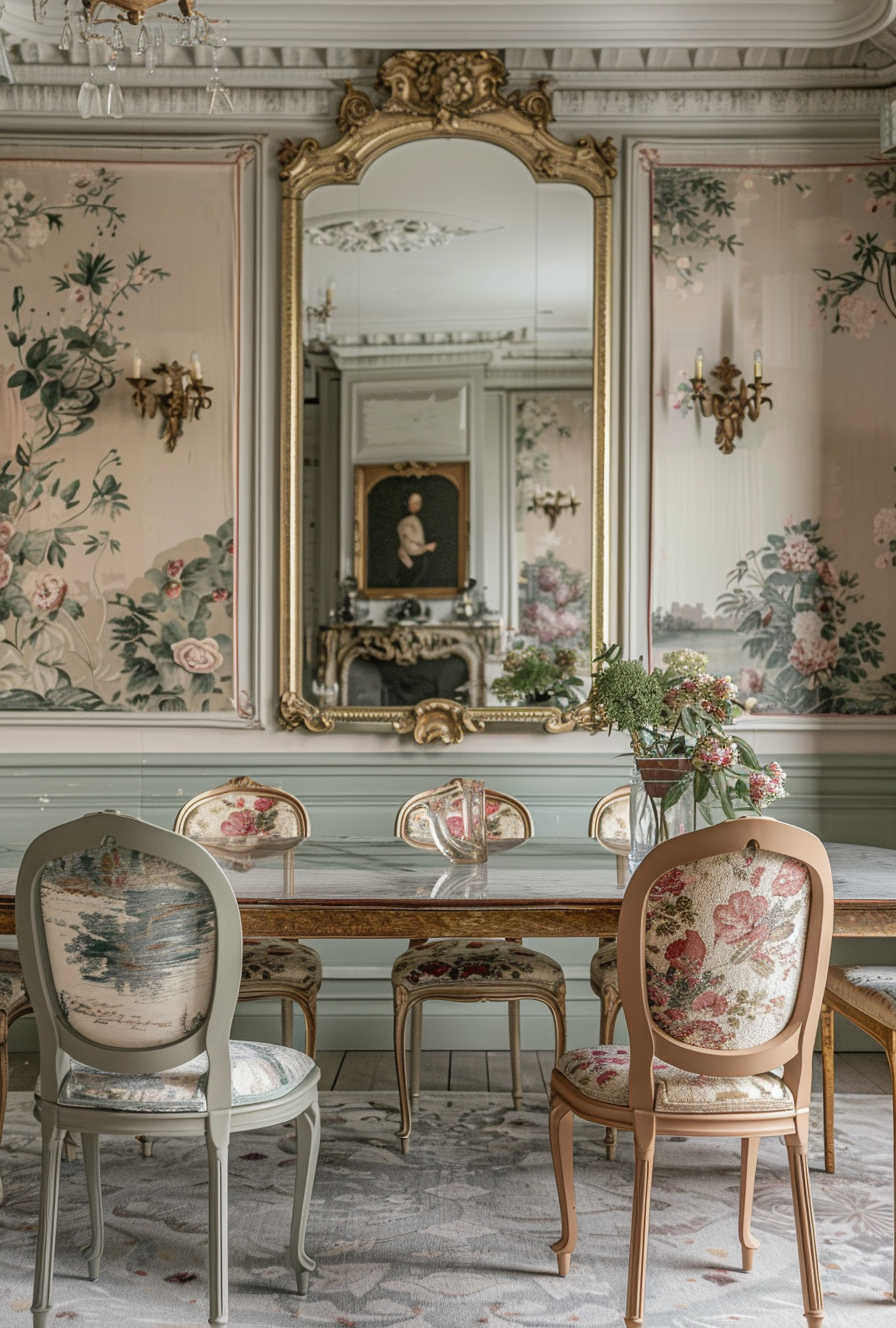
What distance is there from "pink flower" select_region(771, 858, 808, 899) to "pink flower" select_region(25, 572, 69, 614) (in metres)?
2.69

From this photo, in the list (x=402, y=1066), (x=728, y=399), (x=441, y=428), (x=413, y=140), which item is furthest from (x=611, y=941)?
(x=413, y=140)

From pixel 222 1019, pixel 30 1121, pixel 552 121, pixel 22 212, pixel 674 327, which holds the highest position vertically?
pixel 552 121

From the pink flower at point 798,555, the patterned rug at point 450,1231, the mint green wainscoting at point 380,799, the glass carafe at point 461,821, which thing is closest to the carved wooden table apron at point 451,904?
the glass carafe at point 461,821

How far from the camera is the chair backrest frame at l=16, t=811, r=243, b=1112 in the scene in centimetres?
188

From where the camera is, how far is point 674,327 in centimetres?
386

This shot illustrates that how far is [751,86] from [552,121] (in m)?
0.67

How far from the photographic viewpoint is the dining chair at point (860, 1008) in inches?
95.1

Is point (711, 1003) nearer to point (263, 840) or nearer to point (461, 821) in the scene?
point (461, 821)

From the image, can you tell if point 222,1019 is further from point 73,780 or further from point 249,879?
point 73,780

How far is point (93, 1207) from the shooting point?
231 centimetres

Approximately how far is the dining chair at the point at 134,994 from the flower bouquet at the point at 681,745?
95cm

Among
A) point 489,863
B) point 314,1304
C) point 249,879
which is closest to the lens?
point 314,1304

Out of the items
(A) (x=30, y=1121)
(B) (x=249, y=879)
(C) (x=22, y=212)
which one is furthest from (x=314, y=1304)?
(C) (x=22, y=212)

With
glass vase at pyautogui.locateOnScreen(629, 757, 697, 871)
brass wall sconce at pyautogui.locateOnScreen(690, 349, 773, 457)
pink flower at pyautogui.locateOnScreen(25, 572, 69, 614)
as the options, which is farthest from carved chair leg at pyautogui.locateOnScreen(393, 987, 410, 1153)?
A: brass wall sconce at pyautogui.locateOnScreen(690, 349, 773, 457)
